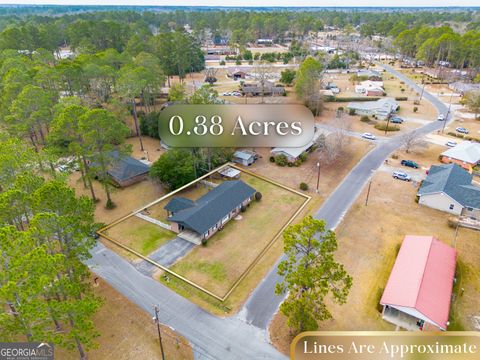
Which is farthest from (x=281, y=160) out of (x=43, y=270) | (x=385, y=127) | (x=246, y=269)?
(x=43, y=270)

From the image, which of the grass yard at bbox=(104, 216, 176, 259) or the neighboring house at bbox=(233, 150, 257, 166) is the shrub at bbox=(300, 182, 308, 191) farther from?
the grass yard at bbox=(104, 216, 176, 259)

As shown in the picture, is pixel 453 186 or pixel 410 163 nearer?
pixel 453 186

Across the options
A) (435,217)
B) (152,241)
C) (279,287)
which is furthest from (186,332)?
(435,217)

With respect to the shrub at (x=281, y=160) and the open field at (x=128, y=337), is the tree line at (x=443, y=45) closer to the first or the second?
the shrub at (x=281, y=160)

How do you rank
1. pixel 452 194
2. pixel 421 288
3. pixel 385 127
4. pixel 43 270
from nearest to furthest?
pixel 43 270
pixel 421 288
pixel 452 194
pixel 385 127

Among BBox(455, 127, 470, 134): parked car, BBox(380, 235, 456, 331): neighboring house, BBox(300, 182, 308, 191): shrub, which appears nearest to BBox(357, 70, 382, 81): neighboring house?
BBox(455, 127, 470, 134): parked car

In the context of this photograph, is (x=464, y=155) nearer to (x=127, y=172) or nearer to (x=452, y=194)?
(x=452, y=194)
